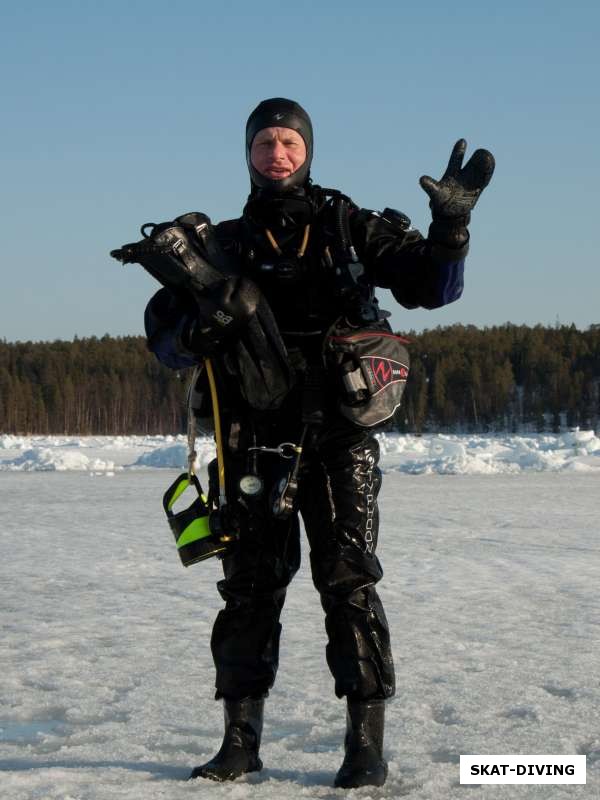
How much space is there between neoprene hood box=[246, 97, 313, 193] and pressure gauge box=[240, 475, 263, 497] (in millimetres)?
946

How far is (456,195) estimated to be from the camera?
9.95ft

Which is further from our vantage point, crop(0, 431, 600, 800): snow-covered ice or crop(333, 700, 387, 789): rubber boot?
crop(0, 431, 600, 800): snow-covered ice

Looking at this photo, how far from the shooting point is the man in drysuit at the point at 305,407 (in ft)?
10.3

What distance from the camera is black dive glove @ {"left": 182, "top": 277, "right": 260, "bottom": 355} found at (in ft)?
10.4

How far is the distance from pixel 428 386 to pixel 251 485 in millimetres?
79711

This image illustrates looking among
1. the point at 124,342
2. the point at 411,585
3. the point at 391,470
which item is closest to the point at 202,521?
the point at 411,585

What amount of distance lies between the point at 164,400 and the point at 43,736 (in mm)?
88189

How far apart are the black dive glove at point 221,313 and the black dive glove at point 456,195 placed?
0.61 metres

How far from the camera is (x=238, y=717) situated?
10.6 ft

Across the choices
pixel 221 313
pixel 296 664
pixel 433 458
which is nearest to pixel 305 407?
pixel 221 313

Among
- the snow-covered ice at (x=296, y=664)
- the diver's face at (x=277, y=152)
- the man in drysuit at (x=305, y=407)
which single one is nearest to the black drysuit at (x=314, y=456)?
the man in drysuit at (x=305, y=407)

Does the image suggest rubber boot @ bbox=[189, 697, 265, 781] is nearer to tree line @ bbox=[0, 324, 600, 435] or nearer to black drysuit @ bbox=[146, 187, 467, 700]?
black drysuit @ bbox=[146, 187, 467, 700]

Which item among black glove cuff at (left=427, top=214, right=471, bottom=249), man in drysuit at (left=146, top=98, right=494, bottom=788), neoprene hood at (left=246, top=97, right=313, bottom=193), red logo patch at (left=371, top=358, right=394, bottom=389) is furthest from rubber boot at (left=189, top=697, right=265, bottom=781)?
neoprene hood at (left=246, top=97, right=313, bottom=193)

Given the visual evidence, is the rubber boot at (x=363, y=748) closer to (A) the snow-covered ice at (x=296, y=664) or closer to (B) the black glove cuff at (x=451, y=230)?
(A) the snow-covered ice at (x=296, y=664)
